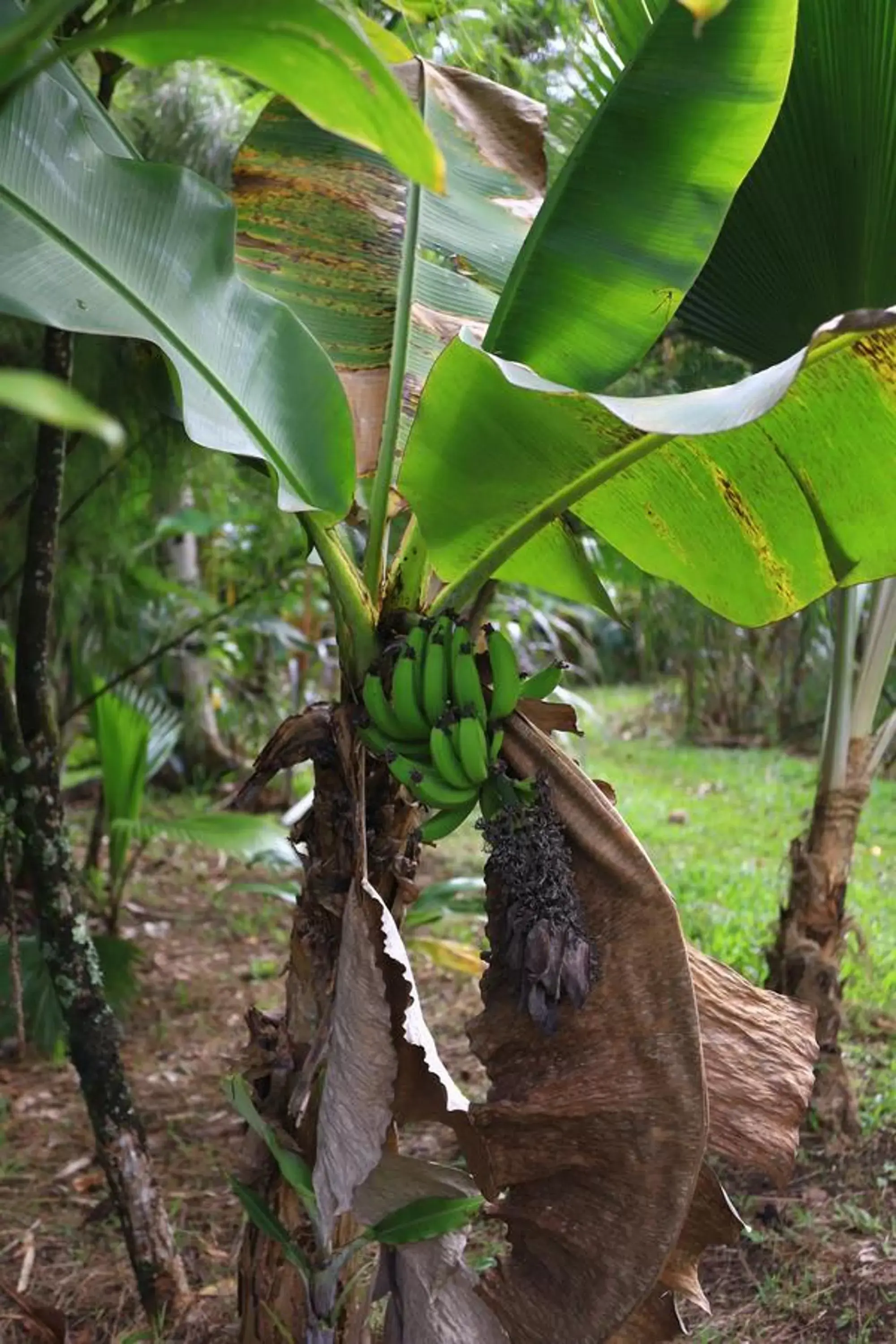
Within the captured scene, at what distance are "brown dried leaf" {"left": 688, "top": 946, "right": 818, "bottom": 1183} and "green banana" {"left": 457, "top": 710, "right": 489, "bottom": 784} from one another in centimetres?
42

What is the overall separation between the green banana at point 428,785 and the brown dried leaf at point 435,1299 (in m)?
0.65

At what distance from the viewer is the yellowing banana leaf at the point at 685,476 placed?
1347 mm

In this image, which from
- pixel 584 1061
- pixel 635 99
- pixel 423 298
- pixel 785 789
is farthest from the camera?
pixel 785 789

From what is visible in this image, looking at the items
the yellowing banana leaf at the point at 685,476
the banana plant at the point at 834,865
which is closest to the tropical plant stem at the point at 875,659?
the banana plant at the point at 834,865

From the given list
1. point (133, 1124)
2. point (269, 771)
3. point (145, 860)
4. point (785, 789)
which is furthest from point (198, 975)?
point (785, 789)

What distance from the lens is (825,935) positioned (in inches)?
105

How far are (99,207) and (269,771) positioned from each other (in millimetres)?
861

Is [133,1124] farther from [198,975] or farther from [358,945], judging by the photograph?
[198,975]

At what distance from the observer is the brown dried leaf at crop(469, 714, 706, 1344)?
1.40 meters

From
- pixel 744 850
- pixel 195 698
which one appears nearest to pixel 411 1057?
pixel 744 850

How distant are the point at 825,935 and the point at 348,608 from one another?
1657mm

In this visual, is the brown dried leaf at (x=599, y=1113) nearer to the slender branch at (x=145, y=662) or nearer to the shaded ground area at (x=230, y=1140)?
the shaded ground area at (x=230, y=1140)

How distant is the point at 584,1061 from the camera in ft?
4.78

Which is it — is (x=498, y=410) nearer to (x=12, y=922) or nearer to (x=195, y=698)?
(x=12, y=922)
